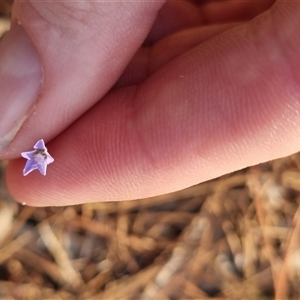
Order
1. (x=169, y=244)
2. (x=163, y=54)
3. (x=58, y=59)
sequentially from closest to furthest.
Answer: (x=58, y=59)
(x=163, y=54)
(x=169, y=244)

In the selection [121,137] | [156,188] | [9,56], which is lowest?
[156,188]

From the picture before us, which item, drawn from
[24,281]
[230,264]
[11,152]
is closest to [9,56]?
[11,152]

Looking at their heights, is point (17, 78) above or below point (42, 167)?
above

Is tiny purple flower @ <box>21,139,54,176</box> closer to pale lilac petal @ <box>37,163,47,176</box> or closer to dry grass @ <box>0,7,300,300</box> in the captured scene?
pale lilac petal @ <box>37,163,47,176</box>

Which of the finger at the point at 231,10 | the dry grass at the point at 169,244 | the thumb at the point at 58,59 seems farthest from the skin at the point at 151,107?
the dry grass at the point at 169,244

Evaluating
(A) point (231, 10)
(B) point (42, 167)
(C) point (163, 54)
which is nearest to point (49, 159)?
(B) point (42, 167)

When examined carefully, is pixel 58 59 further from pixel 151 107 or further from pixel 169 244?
pixel 169 244

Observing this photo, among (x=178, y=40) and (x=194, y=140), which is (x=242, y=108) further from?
(x=178, y=40)
